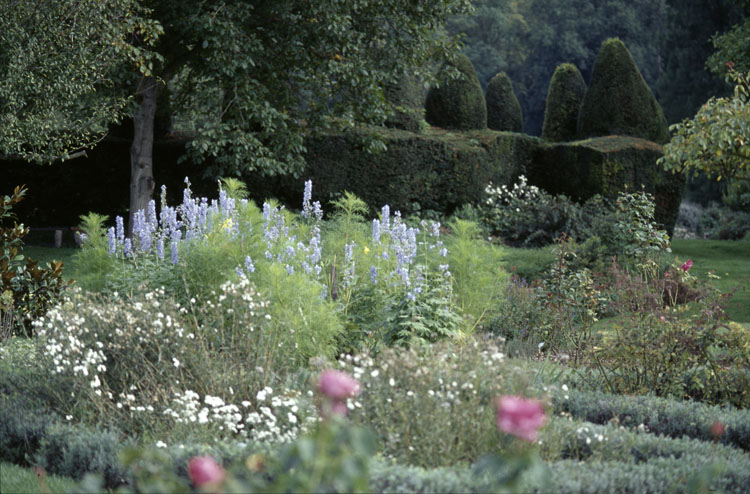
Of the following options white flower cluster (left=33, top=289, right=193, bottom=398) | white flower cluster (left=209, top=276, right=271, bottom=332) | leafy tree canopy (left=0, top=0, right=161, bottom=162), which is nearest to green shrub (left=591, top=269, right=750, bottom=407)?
white flower cluster (left=209, top=276, right=271, bottom=332)

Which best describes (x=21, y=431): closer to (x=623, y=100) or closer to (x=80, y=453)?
(x=80, y=453)

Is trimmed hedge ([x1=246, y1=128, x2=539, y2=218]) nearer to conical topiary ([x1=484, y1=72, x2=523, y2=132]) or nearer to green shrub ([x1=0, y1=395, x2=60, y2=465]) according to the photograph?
conical topiary ([x1=484, y1=72, x2=523, y2=132])

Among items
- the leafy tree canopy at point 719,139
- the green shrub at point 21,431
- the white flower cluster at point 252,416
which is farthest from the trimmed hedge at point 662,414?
the leafy tree canopy at point 719,139

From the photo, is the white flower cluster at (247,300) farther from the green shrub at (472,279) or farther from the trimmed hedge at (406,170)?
the trimmed hedge at (406,170)

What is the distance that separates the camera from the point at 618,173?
50.4 feet

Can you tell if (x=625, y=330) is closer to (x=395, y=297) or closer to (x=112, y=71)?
(x=395, y=297)

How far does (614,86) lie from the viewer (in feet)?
55.2

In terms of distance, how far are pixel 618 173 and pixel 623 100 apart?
233 cm

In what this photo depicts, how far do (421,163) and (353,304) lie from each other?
870cm

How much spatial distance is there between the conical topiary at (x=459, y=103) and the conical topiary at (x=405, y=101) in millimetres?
1273

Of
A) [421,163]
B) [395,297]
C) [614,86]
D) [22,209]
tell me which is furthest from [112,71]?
[614,86]

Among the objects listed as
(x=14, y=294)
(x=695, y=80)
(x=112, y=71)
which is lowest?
(x=14, y=294)

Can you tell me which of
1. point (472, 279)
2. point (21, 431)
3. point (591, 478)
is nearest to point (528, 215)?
point (472, 279)

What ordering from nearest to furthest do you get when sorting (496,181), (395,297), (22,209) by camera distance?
(395,297), (22,209), (496,181)
